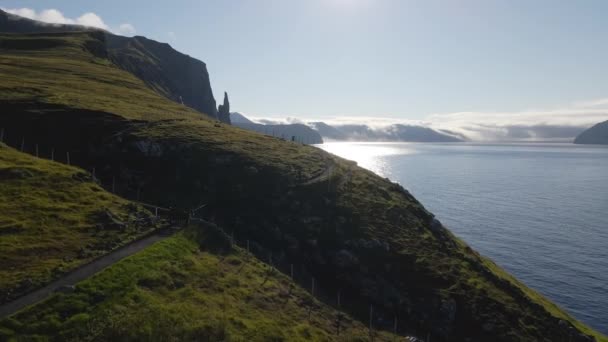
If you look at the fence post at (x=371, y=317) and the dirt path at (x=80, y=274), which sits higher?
the dirt path at (x=80, y=274)

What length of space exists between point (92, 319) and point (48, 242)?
50.0 ft

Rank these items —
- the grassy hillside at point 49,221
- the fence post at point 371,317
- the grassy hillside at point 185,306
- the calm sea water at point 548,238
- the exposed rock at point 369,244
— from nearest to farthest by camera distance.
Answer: the grassy hillside at point 185,306 → the grassy hillside at point 49,221 → the fence post at point 371,317 → the exposed rock at point 369,244 → the calm sea water at point 548,238

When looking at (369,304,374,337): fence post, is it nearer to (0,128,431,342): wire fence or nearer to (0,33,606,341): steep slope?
(0,128,431,342): wire fence

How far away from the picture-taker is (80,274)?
40812 millimetres

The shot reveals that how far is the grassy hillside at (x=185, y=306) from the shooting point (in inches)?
1356

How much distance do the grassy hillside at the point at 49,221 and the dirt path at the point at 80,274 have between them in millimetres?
806

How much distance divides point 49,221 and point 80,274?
1307 centimetres

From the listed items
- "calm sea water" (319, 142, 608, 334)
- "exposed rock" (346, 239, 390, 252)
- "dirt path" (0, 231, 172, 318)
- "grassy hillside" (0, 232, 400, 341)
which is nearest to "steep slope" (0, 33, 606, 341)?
"exposed rock" (346, 239, 390, 252)

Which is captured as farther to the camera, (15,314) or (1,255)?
(1,255)

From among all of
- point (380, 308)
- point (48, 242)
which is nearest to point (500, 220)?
point (380, 308)

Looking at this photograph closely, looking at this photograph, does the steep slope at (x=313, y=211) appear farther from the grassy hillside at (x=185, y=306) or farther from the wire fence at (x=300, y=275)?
the grassy hillside at (x=185, y=306)

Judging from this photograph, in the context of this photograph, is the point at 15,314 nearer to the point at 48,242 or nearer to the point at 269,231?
the point at 48,242

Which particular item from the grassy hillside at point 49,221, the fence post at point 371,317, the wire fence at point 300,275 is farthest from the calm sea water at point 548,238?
the grassy hillside at point 49,221

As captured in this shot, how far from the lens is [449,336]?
191 ft
